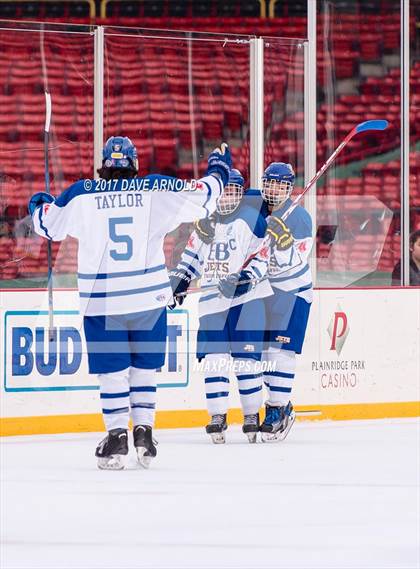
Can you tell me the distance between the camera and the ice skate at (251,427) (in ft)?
22.8

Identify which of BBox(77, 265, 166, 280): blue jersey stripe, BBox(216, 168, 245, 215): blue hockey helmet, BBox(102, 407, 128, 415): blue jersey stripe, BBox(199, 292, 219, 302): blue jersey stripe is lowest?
BBox(102, 407, 128, 415): blue jersey stripe

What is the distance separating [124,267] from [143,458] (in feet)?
2.31

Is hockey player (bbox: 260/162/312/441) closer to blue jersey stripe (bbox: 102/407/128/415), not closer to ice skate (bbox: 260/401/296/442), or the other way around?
ice skate (bbox: 260/401/296/442)

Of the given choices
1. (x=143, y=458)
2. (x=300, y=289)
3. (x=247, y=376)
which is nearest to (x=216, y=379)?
(x=247, y=376)

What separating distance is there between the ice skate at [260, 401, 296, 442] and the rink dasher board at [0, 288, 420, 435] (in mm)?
459

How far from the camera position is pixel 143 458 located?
19.7ft

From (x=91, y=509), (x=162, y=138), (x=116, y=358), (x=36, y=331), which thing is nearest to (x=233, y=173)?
(x=162, y=138)

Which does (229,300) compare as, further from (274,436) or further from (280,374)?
(274,436)

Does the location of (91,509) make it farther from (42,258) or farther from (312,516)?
(42,258)

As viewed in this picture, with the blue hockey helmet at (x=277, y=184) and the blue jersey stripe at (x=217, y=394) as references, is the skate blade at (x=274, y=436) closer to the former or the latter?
the blue jersey stripe at (x=217, y=394)

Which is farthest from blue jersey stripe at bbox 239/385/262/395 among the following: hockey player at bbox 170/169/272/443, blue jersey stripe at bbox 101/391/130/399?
blue jersey stripe at bbox 101/391/130/399

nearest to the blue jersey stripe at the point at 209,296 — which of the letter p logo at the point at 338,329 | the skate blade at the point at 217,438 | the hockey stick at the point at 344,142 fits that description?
the skate blade at the point at 217,438

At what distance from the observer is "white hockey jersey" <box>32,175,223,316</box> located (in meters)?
6.00

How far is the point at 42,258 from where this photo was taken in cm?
727
